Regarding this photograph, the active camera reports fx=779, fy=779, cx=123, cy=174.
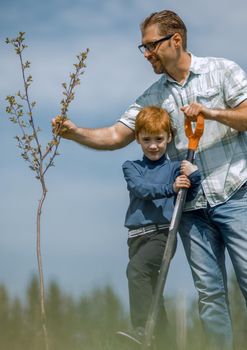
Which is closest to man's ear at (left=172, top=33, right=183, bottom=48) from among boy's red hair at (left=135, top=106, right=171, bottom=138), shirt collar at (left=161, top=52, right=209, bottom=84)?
shirt collar at (left=161, top=52, right=209, bottom=84)

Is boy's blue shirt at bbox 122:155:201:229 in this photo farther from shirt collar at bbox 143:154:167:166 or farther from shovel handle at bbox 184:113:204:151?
shovel handle at bbox 184:113:204:151

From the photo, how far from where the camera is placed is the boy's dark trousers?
529cm

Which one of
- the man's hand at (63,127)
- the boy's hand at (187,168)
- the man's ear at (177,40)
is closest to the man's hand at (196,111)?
the boy's hand at (187,168)

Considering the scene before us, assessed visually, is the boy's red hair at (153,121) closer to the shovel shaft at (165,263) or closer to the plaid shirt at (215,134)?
the plaid shirt at (215,134)

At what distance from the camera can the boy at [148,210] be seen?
5.27m

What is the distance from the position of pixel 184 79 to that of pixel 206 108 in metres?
0.54

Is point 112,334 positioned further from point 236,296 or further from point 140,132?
point 236,296

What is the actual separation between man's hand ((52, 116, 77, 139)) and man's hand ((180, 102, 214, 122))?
84 centimetres

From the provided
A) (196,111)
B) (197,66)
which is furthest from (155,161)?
(197,66)

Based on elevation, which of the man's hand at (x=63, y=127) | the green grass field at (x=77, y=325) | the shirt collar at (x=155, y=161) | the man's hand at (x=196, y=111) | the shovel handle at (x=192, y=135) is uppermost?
the man's hand at (x=63, y=127)

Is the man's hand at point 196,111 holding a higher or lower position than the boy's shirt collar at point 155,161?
higher

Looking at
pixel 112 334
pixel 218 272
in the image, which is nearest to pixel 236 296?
pixel 218 272

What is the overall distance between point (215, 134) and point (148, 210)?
69cm

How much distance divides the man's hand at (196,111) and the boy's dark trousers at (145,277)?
2.80 ft
